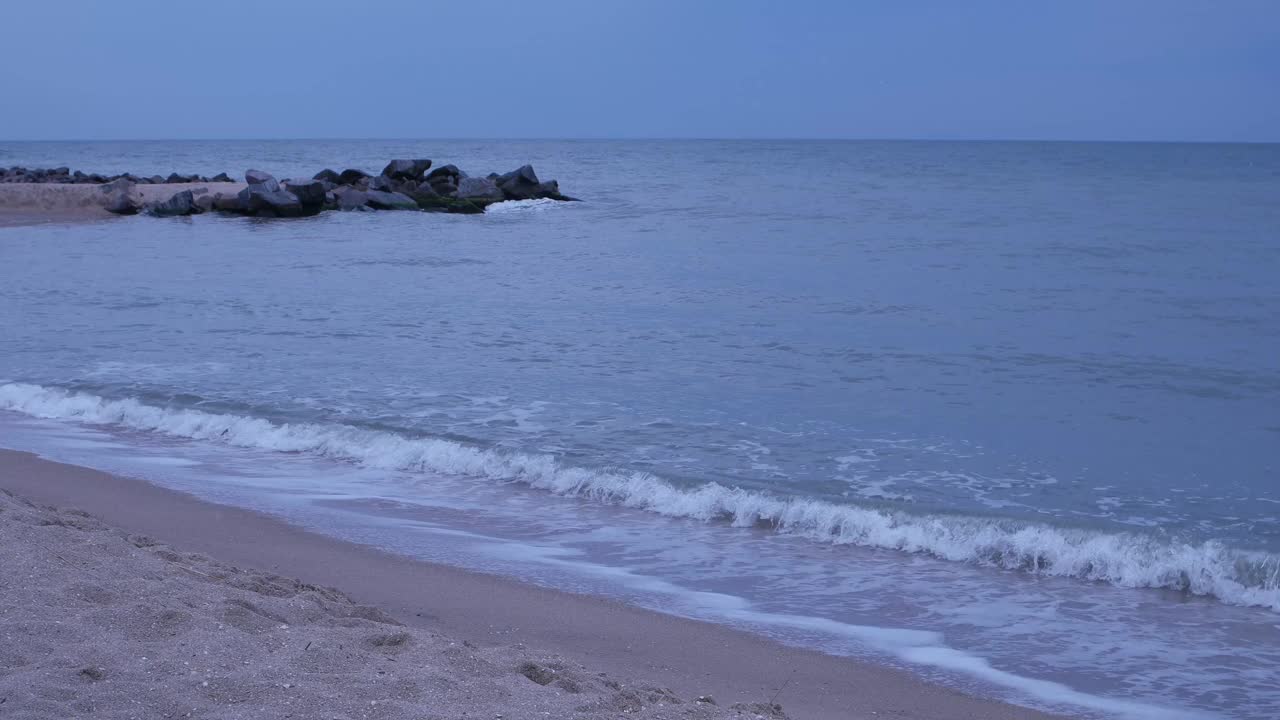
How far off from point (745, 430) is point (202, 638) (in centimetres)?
596

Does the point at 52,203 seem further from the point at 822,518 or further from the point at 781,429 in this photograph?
the point at 822,518

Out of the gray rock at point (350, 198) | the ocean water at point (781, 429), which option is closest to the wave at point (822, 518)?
the ocean water at point (781, 429)

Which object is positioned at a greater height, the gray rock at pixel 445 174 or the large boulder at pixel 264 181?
the gray rock at pixel 445 174

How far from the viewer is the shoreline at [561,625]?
4.69 meters

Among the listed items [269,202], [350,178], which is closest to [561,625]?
[269,202]

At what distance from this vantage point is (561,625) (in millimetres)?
5387

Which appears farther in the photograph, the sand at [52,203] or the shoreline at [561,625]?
the sand at [52,203]

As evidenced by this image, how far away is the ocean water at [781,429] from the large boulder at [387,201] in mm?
15418

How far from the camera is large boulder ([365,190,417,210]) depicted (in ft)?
124

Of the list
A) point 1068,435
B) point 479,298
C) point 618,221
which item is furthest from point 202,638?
point 618,221

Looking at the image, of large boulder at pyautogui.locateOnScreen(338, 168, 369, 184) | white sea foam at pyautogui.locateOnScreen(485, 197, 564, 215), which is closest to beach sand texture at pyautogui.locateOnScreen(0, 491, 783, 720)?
white sea foam at pyautogui.locateOnScreen(485, 197, 564, 215)

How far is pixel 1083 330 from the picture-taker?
14.0 m

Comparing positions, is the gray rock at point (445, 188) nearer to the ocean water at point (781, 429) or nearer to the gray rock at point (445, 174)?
the gray rock at point (445, 174)

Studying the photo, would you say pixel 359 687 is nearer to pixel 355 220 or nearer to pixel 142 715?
pixel 142 715
